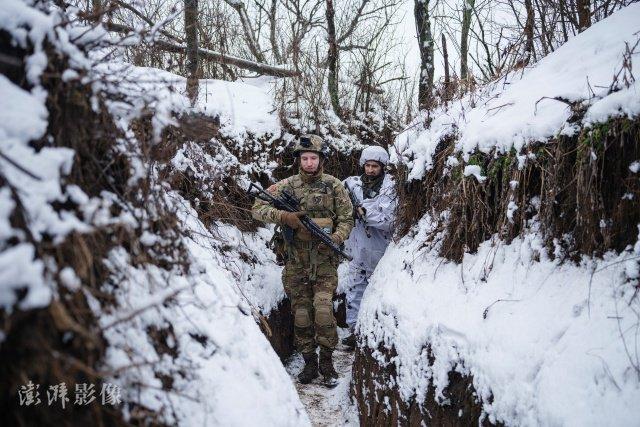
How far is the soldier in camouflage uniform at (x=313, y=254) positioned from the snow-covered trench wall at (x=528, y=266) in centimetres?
68

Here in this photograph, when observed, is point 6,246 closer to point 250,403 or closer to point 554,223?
point 250,403

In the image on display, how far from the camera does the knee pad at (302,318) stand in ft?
13.1

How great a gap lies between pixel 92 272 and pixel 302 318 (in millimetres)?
3153

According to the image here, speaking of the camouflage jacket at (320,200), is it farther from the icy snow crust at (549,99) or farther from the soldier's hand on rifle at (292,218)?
the icy snow crust at (549,99)

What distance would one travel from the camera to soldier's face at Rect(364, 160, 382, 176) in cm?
470

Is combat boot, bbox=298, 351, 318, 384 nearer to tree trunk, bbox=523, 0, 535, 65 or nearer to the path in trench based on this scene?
the path in trench

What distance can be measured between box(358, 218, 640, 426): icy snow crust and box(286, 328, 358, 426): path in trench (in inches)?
35.5

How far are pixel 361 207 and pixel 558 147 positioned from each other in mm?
2535

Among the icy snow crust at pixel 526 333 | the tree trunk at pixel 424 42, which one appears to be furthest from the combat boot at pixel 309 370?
the tree trunk at pixel 424 42

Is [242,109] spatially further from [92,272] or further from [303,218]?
[92,272]

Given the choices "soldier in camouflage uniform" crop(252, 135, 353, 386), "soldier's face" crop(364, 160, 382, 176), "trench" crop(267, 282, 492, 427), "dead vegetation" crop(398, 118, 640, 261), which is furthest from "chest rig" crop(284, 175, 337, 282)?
"dead vegetation" crop(398, 118, 640, 261)

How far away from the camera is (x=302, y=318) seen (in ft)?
13.1

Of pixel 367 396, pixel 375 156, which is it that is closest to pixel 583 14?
pixel 375 156

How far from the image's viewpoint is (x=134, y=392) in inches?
45.0
